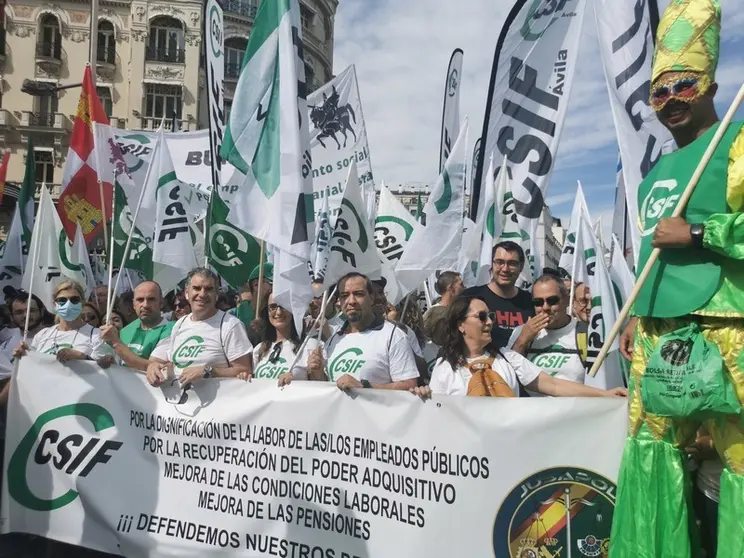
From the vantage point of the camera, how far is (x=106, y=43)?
3738 centimetres

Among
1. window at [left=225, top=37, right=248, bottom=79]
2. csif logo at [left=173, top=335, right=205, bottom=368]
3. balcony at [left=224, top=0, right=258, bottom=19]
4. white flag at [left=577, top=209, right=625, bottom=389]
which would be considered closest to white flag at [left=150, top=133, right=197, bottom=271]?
csif logo at [left=173, top=335, right=205, bottom=368]

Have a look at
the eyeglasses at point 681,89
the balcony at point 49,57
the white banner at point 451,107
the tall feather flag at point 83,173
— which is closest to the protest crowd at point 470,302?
the eyeglasses at point 681,89

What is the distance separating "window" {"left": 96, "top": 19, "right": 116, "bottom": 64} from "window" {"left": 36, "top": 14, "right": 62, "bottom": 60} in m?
2.08

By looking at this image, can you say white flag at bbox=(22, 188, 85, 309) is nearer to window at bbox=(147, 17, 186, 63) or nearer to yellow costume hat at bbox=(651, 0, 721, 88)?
yellow costume hat at bbox=(651, 0, 721, 88)

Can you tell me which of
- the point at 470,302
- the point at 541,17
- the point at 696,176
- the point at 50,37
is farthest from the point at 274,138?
the point at 50,37

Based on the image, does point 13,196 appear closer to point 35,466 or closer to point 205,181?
point 205,181

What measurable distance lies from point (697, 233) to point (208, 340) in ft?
10.3

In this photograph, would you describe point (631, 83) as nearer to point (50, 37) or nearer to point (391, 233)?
point (391, 233)

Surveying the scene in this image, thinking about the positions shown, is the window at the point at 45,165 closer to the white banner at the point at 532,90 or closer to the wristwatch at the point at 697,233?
the white banner at the point at 532,90

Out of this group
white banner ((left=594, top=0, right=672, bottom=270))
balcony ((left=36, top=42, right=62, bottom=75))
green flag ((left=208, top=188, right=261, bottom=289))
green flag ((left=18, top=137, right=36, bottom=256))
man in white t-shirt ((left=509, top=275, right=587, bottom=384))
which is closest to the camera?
white banner ((left=594, top=0, right=672, bottom=270))

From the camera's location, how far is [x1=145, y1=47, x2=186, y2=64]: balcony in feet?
123

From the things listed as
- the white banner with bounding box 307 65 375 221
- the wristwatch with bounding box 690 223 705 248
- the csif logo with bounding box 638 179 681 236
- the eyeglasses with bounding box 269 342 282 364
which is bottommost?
the eyeglasses with bounding box 269 342 282 364

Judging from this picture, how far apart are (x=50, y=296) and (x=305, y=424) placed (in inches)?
127

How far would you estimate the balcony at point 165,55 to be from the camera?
37406 mm
